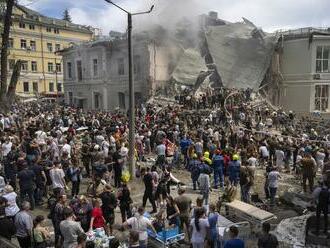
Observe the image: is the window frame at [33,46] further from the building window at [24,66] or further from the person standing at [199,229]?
the person standing at [199,229]

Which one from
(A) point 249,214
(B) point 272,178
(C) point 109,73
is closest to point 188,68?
(C) point 109,73

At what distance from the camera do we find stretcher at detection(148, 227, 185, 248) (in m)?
9.18

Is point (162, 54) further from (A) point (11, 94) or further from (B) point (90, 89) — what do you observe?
(A) point (11, 94)

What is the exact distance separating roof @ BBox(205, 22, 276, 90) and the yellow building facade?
3285 cm

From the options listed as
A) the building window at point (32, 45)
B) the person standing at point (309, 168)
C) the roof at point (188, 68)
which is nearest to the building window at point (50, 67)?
the building window at point (32, 45)

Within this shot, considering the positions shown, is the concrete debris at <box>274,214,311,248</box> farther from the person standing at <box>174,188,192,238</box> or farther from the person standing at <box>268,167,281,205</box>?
the person standing at <box>174,188,192,238</box>

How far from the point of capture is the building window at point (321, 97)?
113 feet

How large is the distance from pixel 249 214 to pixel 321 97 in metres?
27.4

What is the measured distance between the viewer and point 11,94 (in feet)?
77.7

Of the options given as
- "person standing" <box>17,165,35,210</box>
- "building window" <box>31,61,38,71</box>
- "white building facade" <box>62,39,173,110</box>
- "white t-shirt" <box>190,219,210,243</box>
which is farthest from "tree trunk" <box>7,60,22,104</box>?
"building window" <box>31,61,38,71</box>

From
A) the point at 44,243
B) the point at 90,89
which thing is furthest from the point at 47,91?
the point at 44,243

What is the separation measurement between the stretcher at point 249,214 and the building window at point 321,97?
26.3 m

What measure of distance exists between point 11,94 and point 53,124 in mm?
3193

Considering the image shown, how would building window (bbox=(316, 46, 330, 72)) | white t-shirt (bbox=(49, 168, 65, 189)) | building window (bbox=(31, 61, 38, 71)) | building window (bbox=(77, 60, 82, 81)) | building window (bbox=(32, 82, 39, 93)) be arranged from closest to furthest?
1. white t-shirt (bbox=(49, 168, 65, 189))
2. building window (bbox=(316, 46, 330, 72))
3. building window (bbox=(77, 60, 82, 81))
4. building window (bbox=(32, 82, 39, 93))
5. building window (bbox=(31, 61, 38, 71))
